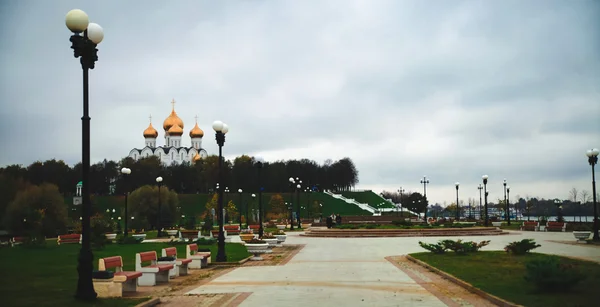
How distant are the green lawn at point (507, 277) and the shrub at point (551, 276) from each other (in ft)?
0.64

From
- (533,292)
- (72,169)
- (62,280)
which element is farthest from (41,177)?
(533,292)

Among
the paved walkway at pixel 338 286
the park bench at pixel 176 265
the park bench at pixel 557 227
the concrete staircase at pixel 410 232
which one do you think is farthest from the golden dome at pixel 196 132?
the park bench at pixel 176 265

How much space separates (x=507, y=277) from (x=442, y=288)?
1779 mm

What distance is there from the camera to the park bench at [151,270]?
50.5 feet

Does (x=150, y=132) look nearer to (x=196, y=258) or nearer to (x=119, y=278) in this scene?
(x=196, y=258)

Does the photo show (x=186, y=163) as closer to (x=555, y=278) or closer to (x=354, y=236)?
(x=354, y=236)

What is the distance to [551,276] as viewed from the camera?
11.6 meters

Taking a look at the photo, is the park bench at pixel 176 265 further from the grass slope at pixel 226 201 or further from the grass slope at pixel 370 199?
the grass slope at pixel 370 199

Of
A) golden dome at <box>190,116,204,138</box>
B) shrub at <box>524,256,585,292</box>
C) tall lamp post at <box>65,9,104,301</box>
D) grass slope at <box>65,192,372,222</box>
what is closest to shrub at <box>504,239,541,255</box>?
shrub at <box>524,256,585,292</box>

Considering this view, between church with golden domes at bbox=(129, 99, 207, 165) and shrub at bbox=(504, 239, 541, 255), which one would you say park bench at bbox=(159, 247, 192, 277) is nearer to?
shrub at bbox=(504, 239, 541, 255)

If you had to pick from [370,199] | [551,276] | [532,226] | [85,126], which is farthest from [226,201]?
[551,276]

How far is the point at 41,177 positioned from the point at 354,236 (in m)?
82.5

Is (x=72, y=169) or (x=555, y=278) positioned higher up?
(x=72, y=169)

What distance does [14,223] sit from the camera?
46.1m
